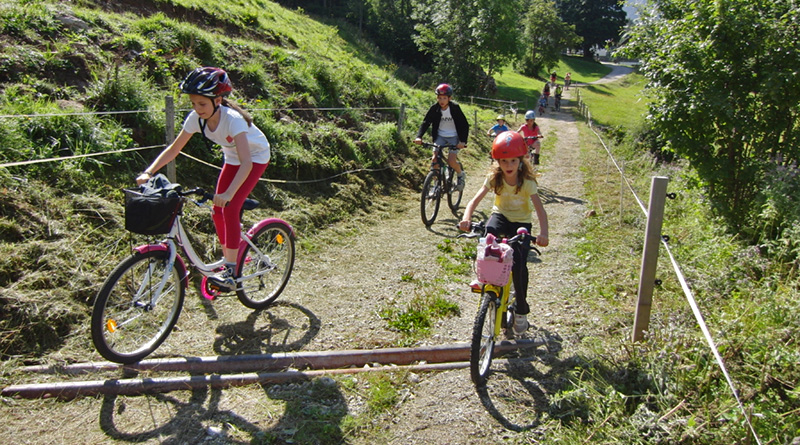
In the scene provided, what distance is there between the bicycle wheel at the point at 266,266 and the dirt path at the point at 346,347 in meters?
0.18

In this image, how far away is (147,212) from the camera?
148 inches

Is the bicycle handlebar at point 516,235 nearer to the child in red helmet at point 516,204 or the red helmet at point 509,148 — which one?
the child in red helmet at point 516,204

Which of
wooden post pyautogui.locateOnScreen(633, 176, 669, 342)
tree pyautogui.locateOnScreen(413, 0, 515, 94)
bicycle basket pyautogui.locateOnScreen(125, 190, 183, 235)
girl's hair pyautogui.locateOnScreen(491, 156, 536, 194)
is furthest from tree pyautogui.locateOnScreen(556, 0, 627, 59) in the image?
bicycle basket pyautogui.locateOnScreen(125, 190, 183, 235)

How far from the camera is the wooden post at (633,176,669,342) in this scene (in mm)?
3805

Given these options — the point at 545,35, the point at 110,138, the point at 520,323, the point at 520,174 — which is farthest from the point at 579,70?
the point at 520,323

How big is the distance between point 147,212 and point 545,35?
64287 millimetres

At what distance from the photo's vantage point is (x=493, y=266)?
12.5 feet

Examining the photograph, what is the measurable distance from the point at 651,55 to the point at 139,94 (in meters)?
7.75

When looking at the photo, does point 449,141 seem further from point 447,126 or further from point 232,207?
point 232,207

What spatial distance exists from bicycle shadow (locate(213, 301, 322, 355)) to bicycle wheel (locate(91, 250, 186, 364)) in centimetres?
56

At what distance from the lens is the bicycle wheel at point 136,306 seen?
370cm

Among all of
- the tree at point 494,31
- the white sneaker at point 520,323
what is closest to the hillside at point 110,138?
the white sneaker at point 520,323

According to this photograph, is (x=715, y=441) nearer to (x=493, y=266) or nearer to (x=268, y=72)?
(x=493, y=266)

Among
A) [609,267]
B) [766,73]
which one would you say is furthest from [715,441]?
[766,73]
